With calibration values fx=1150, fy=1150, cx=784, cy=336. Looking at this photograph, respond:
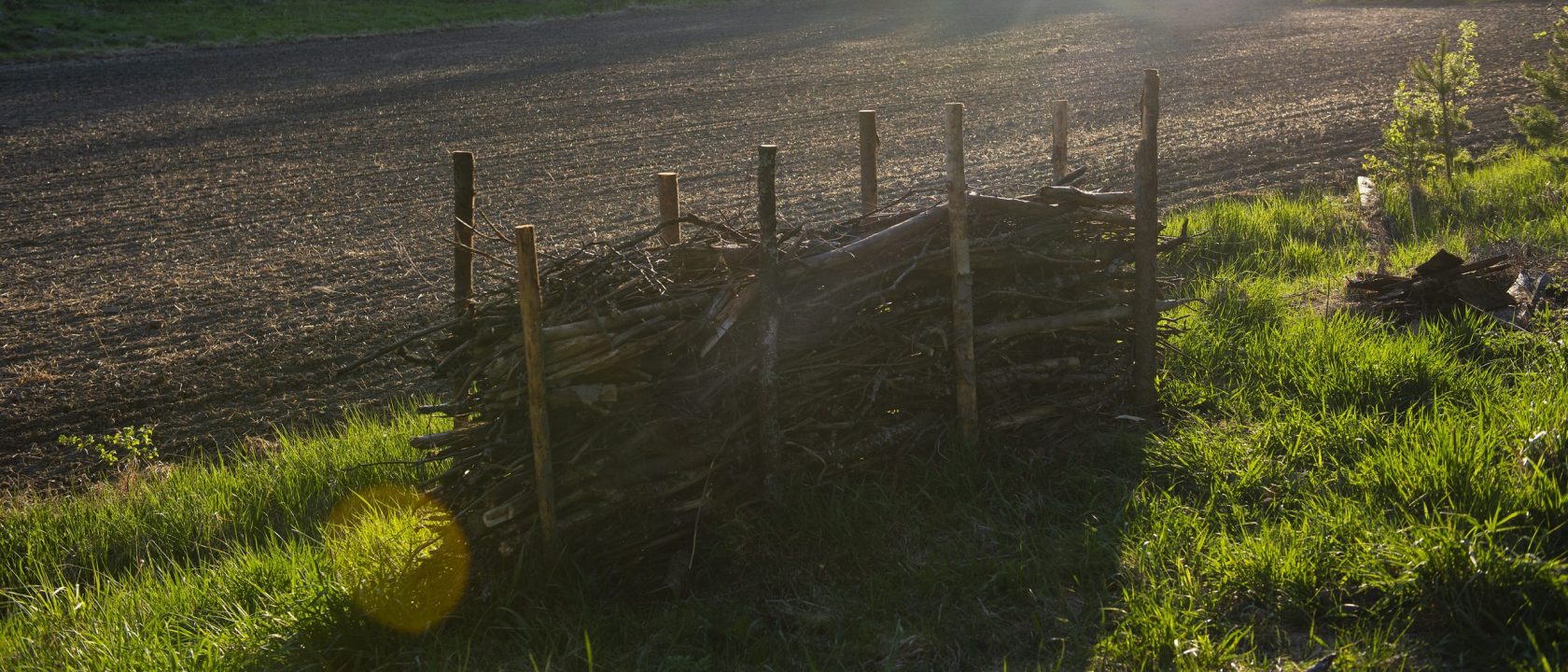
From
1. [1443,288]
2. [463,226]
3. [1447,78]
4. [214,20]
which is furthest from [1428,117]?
[214,20]

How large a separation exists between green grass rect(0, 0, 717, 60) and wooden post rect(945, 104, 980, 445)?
28.6 m

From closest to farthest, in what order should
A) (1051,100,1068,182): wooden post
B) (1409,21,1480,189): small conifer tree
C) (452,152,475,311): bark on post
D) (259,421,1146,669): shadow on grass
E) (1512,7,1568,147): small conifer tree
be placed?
(259,421,1146,669): shadow on grass, (452,152,475,311): bark on post, (1051,100,1068,182): wooden post, (1409,21,1480,189): small conifer tree, (1512,7,1568,147): small conifer tree

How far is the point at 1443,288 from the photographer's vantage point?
6.37 m

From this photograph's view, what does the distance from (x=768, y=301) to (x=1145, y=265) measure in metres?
1.97

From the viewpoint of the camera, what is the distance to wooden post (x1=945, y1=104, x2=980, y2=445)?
499 cm

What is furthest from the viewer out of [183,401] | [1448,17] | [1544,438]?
[1448,17]

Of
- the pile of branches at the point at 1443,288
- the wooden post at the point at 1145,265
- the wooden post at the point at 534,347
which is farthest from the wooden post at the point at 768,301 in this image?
the pile of branches at the point at 1443,288

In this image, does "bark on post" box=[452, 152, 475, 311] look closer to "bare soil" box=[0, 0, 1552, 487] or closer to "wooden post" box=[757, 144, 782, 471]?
"wooden post" box=[757, 144, 782, 471]

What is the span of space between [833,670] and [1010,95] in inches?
736

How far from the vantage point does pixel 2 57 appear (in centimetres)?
2609

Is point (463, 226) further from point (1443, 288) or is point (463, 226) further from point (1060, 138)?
point (1443, 288)

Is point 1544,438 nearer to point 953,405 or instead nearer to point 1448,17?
point 953,405

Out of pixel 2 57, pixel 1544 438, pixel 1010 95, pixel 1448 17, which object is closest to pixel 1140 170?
pixel 1544 438

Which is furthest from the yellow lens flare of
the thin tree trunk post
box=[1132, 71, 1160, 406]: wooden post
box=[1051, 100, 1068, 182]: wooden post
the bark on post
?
box=[1051, 100, 1068, 182]: wooden post
